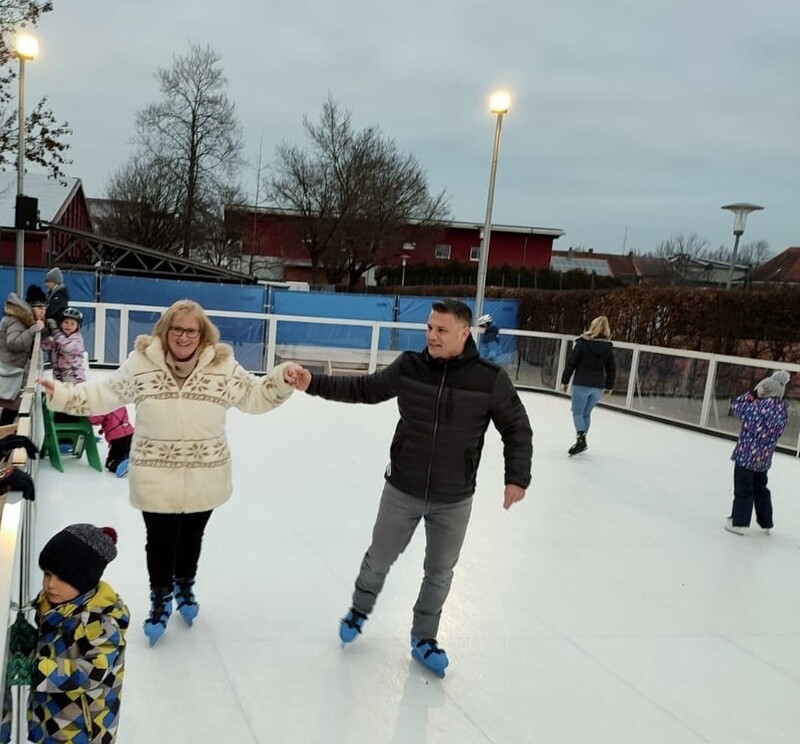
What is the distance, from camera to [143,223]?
29125mm

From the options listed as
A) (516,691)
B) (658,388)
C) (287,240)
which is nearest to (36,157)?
(658,388)

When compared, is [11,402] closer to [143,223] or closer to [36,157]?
[36,157]

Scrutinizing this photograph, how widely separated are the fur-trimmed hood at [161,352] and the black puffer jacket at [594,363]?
5.34 m

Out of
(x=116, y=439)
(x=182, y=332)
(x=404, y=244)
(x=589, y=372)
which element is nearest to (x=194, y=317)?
(x=182, y=332)

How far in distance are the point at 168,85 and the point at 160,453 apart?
1105 inches

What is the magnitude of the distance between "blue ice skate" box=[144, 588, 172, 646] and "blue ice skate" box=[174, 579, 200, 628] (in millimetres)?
83

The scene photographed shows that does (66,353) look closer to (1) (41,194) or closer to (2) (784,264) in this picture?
(1) (41,194)

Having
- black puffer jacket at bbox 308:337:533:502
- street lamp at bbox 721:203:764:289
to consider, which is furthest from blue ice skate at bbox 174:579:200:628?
street lamp at bbox 721:203:764:289

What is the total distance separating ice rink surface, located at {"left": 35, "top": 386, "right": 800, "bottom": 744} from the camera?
257 centimetres

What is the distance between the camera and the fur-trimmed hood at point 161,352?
2.74 m

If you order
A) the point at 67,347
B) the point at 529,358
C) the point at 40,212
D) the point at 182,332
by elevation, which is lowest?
the point at 529,358

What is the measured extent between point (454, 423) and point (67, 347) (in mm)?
4488

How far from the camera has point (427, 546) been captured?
9.49ft

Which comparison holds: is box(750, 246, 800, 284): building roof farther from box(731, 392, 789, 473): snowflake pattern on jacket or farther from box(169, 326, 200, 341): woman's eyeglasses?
box(169, 326, 200, 341): woman's eyeglasses
